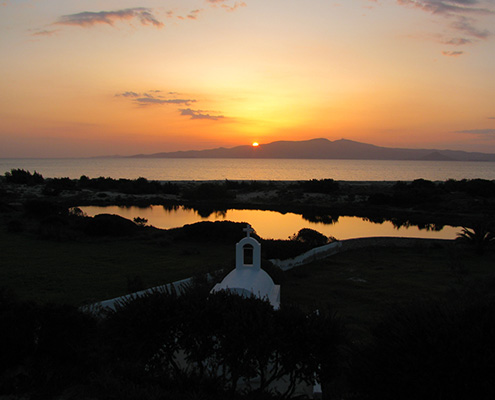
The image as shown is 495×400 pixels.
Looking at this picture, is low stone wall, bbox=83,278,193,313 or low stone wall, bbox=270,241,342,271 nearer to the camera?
low stone wall, bbox=83,278,193,313

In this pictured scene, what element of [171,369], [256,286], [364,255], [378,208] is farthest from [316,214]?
[171,369]

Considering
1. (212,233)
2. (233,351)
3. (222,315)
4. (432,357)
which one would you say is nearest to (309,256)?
(212,233)

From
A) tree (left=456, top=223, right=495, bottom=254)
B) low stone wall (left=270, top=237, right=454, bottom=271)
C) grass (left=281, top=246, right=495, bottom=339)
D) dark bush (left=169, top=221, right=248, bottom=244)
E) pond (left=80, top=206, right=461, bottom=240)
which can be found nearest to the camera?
grass (left=281, top=246, right=495, bottom=339)

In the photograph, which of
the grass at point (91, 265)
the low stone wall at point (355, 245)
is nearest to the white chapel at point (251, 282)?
the grass at point (91, 265)

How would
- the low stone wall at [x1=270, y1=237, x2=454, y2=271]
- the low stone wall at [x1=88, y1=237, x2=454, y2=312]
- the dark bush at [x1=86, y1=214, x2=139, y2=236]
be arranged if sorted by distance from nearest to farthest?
the low stone wall at [x1=88, y1=237, x2=454, y2=312] < the low stone wall at [x1=270, y1=237, x2=454, y2=271] < the dark bush at [x1=86, y1=214, x2=139, y2=236]

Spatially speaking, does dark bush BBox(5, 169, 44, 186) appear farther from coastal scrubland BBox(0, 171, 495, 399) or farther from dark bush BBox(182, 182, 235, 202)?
coastal scrubland BBox(0, 171, 495, 399)

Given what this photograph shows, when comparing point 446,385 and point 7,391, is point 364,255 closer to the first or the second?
point 446,385

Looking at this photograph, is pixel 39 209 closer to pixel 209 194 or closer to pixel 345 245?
pixel 345 245

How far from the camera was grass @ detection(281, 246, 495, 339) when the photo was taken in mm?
13779

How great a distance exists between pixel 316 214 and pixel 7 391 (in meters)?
39.3

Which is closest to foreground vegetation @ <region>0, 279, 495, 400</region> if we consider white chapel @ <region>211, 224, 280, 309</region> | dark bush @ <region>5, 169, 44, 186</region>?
white chapel @ <region>211, 224, 280, 309</region>

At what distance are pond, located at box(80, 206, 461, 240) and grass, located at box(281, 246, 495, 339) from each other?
9107mm

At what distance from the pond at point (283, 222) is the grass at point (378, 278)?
9107 mm

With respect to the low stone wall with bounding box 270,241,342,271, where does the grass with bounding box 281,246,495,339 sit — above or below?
below
